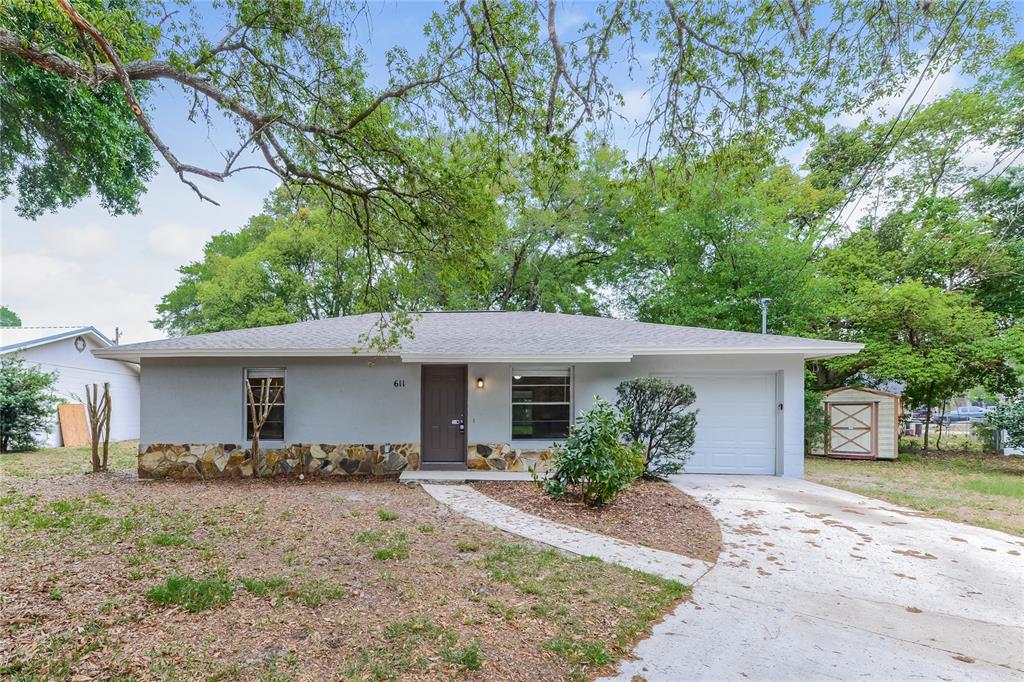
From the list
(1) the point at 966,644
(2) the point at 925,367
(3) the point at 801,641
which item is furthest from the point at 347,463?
(2) the point at 925,367

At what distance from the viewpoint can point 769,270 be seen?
13.9 meters

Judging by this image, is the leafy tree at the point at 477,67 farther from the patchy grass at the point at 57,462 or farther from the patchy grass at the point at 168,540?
the patchy grass at the point at 57,462

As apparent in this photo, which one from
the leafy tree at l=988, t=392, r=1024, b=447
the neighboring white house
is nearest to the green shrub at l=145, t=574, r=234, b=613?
the neighboring white house

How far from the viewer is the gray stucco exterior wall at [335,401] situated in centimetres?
874

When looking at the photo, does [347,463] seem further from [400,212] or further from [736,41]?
[736,41]

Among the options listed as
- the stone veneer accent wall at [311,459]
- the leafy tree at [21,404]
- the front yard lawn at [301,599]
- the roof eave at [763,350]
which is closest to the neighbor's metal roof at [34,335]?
the leafy tree at [21,404]

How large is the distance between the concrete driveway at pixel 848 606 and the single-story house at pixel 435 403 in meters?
3.19

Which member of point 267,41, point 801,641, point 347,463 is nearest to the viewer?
point 801,641

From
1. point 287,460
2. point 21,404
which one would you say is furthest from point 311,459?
point 21,404

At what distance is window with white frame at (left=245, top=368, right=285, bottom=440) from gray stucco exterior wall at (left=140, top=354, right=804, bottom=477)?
12cm

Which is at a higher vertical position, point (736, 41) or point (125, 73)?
point (736, 41)

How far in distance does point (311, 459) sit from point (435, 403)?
2471mm

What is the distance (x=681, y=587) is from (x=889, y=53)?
496cm

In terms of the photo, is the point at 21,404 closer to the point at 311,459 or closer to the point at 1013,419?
the point at 311,459
